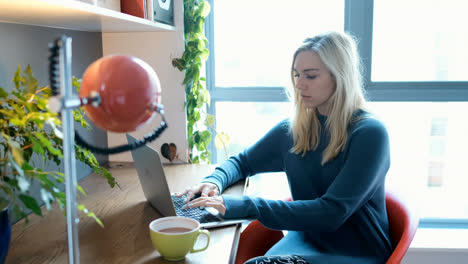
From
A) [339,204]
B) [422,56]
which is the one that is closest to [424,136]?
[422,56]

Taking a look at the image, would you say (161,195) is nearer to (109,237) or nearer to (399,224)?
(109,237)

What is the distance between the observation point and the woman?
4.38ft

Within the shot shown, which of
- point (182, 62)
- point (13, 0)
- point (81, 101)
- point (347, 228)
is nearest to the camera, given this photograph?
point (81, 101)

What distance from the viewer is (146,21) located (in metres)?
1.56

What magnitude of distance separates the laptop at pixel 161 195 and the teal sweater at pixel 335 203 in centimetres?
5

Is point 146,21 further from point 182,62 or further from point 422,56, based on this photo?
point 422,56

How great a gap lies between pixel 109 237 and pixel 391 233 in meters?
0.92

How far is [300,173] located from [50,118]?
104 cm

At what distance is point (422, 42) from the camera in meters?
2.30

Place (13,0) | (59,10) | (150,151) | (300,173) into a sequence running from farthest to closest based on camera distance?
1. (300,173)
2. (150,151)
3. (59,10)
4. (13,0)

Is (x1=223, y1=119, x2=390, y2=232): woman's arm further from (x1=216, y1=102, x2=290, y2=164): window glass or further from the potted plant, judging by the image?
(x1=216, y1=102, x2=290, y2=164): window glass

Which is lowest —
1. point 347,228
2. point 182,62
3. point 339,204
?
point 347,228

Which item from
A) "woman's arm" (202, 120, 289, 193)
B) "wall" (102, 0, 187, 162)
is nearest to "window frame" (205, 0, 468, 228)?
"wall" (102, 0, 187, 162)

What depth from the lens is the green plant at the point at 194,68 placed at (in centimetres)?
200
